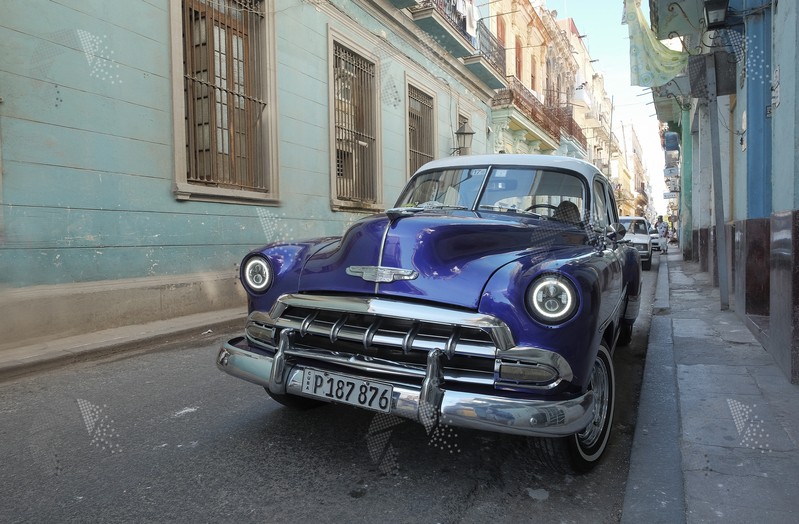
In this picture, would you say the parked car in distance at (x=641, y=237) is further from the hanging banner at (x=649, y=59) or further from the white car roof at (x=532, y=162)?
the white car roof at (x=532, y=162)

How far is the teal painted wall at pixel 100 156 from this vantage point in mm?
5102

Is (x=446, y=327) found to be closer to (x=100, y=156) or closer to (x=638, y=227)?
(x=100, y=156)

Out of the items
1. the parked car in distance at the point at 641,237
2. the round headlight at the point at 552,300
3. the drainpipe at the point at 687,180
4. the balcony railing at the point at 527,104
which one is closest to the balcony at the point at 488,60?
the balcony railing at the point at 527,104

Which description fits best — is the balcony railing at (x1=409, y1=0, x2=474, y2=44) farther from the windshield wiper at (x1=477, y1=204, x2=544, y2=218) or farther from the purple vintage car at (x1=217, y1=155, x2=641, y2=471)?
the purple vintage car at (x1=217, y1=155, x2=641, y2=471)

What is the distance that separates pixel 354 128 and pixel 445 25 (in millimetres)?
4288

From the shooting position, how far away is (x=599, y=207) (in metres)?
3.95

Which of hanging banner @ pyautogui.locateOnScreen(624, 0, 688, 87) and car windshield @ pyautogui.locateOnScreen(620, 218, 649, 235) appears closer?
hanging banner @ pyautogui.locateOnScreen(624, 0, 688, 87)

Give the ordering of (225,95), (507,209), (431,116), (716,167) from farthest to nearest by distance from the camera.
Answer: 1. (431,116)
2. (225,95)
3. (716,167)
4. (507,209)

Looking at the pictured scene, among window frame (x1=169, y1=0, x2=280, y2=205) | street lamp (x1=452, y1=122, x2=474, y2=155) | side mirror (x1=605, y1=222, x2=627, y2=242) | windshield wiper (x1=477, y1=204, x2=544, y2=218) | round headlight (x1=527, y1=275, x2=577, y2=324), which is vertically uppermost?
street lamp (x1=452, y1=122, x2=474, y2=155)

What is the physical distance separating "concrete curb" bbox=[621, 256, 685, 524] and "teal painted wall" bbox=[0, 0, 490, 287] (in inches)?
210

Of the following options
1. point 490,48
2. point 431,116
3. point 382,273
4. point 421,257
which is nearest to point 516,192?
point 421,257

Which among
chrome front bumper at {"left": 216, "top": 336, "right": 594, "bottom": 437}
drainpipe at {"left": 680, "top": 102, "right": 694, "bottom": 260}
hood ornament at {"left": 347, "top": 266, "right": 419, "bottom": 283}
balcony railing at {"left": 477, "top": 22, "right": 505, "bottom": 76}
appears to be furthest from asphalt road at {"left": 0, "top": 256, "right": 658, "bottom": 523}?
drainpipe at {"left": 680, "top": 102, "right": 694, "bottom": 260}

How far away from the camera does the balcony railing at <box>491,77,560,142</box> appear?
18.6 metres

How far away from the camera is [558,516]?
7.11 feet
